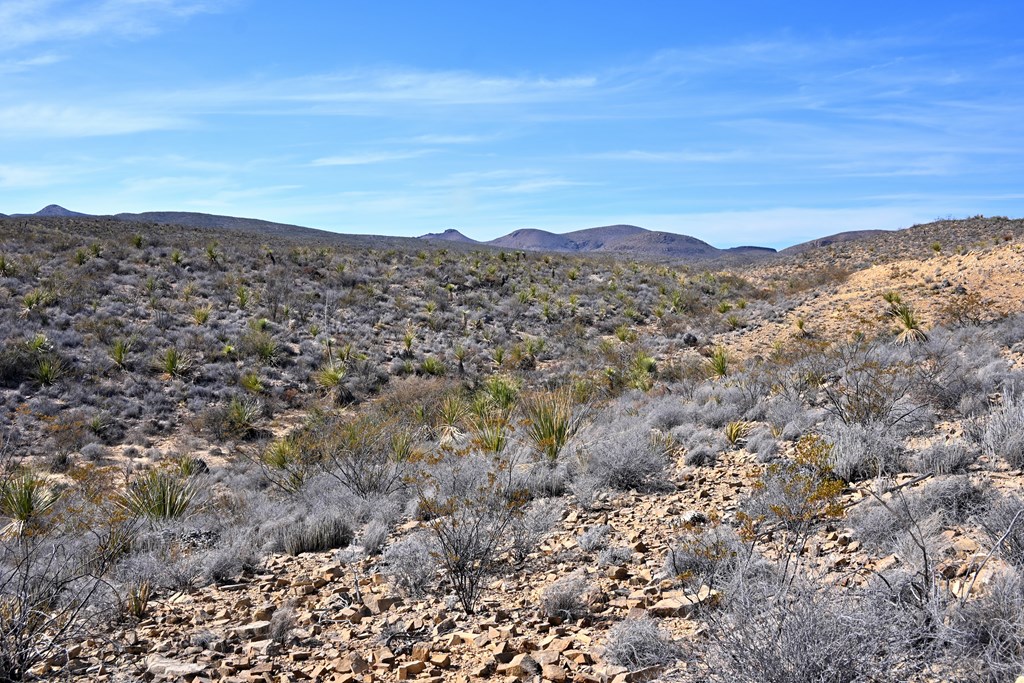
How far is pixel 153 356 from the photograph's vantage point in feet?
54.9

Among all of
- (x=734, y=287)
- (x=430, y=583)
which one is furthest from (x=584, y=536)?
(x=734, y=287)

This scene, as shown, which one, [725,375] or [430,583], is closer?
[430,583]

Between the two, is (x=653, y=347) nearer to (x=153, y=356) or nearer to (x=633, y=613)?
(x=153, y=356)

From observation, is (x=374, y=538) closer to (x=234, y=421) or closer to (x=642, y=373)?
(x=234, y=421)

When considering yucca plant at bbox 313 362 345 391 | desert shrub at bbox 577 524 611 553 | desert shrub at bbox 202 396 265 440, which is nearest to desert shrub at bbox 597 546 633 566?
desert shrub at bbox 577 524 611 553

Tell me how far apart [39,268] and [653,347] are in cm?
2071

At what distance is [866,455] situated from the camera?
540 cm

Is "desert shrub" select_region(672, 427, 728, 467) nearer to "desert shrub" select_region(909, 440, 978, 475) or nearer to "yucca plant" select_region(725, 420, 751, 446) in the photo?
"yucca plant" select_region(725, 420, 751, 446)

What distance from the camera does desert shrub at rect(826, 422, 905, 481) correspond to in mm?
5312

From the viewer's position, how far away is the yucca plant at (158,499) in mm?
6975

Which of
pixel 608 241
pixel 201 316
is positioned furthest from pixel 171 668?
pixel 608 241

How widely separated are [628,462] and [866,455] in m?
2.09

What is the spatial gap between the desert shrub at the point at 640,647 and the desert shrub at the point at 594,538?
5.03ft

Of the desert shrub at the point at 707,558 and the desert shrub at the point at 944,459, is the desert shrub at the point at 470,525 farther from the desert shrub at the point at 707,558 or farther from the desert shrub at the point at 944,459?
the desert shrub at the point at 944,459
